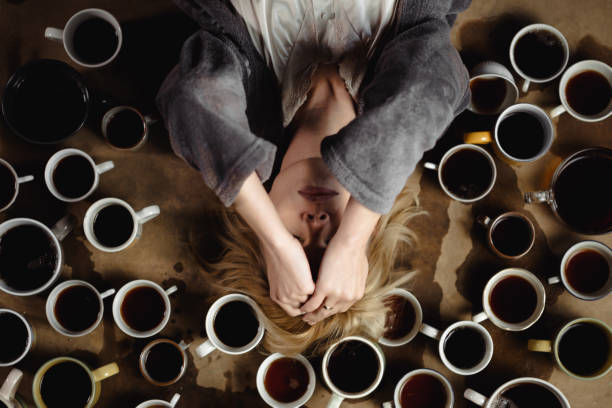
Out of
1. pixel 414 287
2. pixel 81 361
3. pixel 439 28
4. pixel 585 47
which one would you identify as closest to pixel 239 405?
pixel 81 361

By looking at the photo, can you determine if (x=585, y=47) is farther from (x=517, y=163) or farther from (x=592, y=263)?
(x=592, y=263)

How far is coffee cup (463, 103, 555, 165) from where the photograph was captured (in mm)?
1419

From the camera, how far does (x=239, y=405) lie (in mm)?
1449

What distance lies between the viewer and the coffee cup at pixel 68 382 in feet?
4.46

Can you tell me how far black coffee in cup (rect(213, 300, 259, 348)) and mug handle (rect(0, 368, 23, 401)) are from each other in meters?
0.59

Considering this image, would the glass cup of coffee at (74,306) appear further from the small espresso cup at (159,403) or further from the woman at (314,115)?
the woman at (314,115)

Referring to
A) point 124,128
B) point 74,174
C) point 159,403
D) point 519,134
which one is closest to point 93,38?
point 124,128

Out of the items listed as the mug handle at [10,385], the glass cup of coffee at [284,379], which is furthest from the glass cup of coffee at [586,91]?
the mug handle at [10,385]

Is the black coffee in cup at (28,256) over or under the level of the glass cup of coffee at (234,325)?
over

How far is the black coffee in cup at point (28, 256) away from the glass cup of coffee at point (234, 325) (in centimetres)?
53

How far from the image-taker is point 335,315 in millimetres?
1279

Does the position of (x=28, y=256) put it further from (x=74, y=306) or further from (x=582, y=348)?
(x=582, y=348)

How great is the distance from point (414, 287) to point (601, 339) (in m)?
0.59

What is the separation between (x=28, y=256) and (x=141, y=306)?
0.39 m
